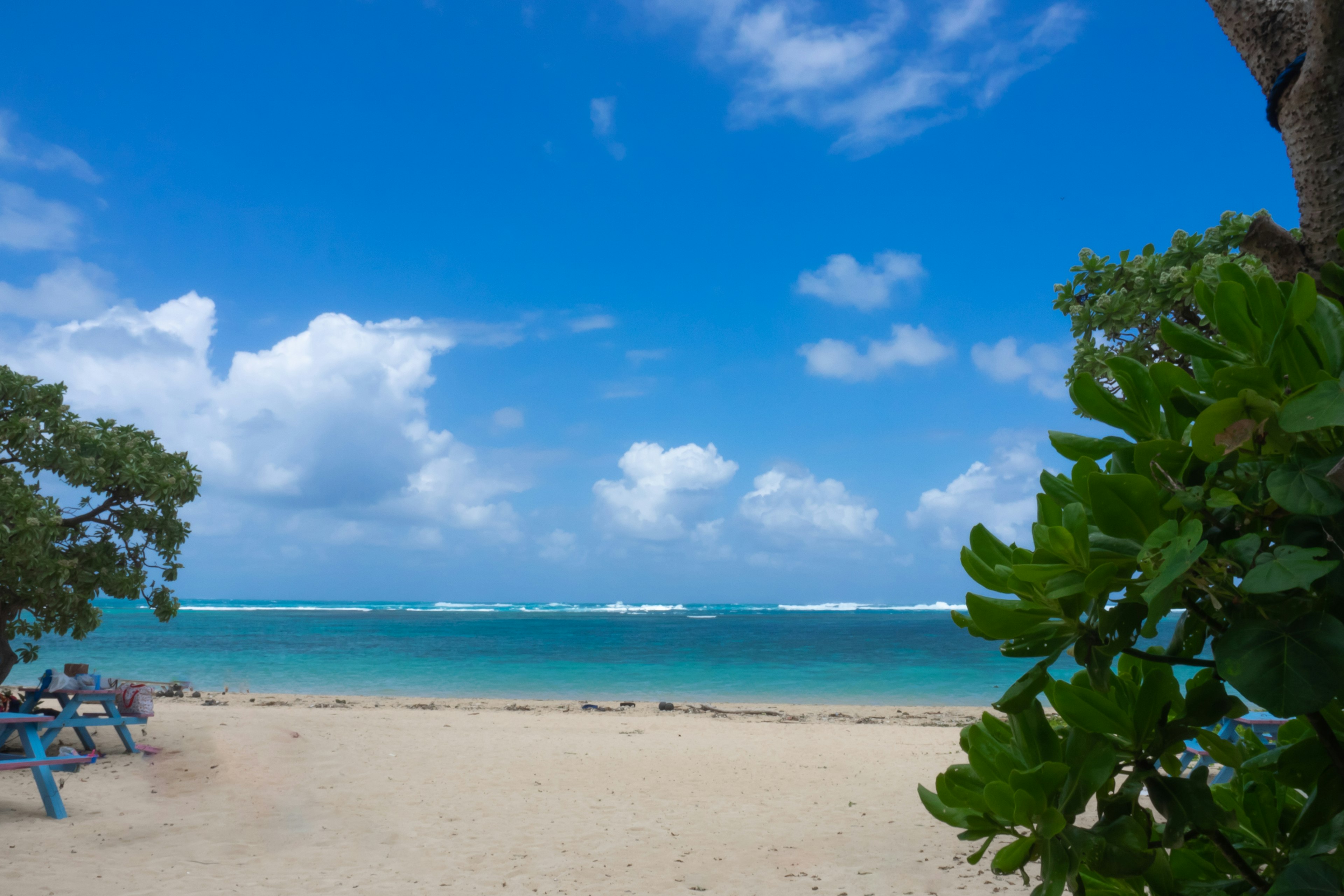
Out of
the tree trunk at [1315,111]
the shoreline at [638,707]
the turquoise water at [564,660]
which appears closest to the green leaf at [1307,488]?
the tree trunk at [1315,111]

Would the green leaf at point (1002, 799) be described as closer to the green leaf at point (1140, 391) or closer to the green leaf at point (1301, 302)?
the green leaf at point (1140, 391)

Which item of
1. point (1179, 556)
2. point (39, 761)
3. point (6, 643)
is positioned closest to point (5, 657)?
point (6, 643)

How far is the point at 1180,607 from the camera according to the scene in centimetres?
89

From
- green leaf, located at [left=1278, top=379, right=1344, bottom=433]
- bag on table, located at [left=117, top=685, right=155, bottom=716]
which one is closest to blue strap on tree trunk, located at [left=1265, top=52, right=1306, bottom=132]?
green leaf, located at [left=1278, top=379, right=1344, bottom=433]

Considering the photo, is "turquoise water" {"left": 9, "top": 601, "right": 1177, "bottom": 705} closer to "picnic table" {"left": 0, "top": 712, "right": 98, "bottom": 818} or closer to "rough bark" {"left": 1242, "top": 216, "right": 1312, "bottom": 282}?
"picnic table" {"left": 0, "top": 712, "right": 98, "bottom": 818}

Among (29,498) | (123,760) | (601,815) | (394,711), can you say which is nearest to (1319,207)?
(601,815)

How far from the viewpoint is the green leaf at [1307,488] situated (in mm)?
723

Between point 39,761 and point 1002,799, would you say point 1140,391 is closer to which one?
point 1002,799

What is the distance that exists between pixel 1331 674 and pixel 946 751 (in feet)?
37.0

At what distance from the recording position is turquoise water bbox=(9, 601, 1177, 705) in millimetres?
22547

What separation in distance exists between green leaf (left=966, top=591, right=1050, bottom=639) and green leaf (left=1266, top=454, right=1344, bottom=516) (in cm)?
25

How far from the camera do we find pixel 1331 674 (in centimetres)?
72

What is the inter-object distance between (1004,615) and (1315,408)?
349 mm

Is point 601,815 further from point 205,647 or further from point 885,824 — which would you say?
point 205,647
